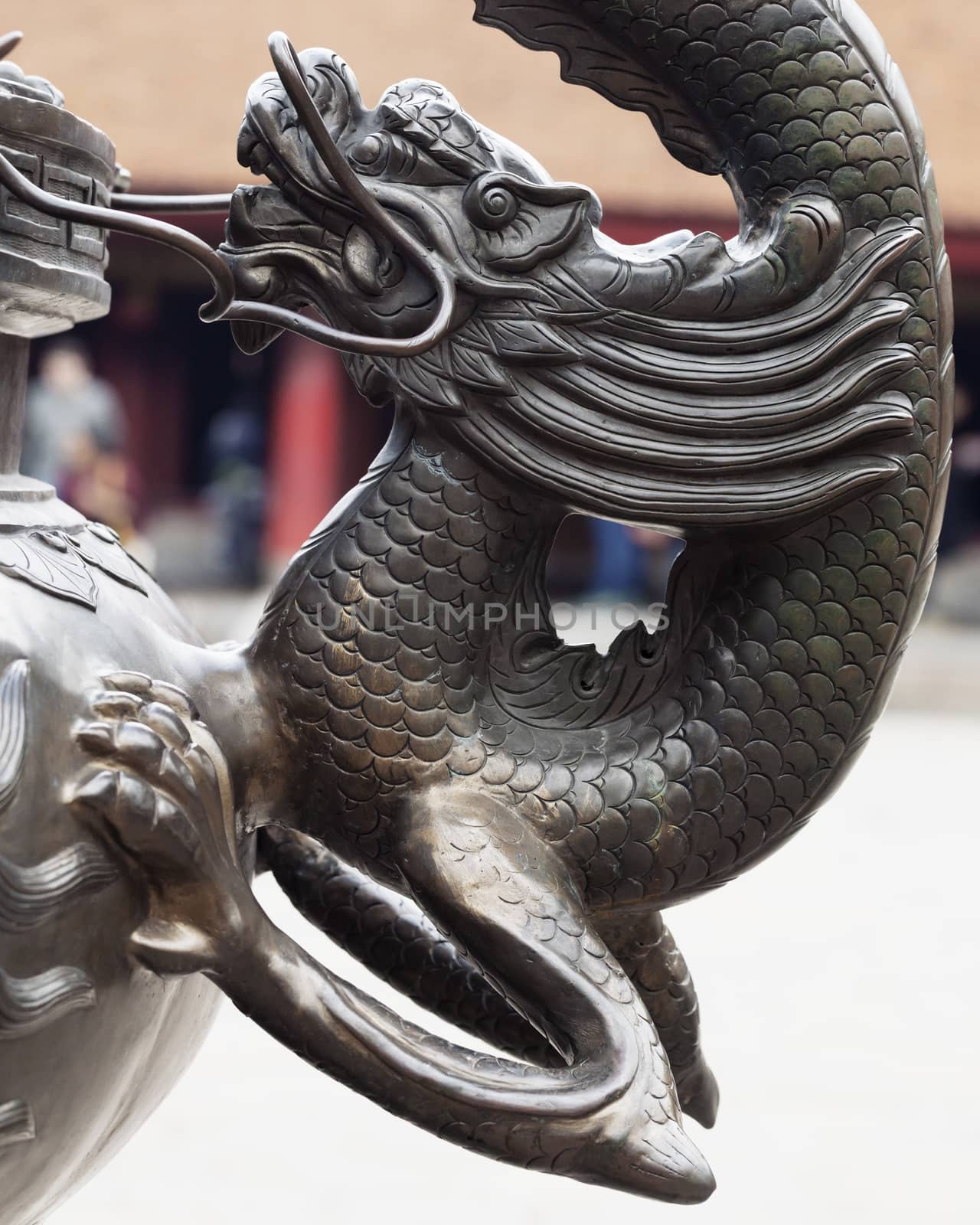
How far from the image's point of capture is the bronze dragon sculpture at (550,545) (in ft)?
3.06

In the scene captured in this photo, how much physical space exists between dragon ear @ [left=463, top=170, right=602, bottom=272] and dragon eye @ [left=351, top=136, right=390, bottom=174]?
57mm

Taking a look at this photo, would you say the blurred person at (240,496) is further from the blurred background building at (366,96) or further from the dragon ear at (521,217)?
the dragon ear at (521,217)

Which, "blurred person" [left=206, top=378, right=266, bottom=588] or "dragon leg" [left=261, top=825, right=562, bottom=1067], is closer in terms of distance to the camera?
"dragon leg" [left=261, top=825, right=562, bottom=1067]

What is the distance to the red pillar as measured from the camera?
751 centimetres

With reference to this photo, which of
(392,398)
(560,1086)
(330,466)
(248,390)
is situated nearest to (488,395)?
(392,398)

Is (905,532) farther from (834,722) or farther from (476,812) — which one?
(476,812)

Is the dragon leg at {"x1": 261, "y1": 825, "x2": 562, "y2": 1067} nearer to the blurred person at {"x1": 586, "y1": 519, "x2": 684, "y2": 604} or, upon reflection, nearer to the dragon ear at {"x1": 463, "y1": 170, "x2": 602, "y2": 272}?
the dragon ear at {"x1": 463, "y1": 170, "x2": 602, "y2": 272}

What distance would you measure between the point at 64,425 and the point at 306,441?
2149 mm

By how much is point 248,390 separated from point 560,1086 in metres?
8.62

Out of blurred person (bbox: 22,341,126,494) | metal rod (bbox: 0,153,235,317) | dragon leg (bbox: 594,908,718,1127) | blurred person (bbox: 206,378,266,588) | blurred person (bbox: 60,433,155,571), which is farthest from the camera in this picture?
blurred person (bbox: 206,378,266,588)

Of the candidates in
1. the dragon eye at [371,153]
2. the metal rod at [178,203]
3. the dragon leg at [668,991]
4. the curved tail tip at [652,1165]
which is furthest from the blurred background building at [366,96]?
the curved tail tip at [652,1165]

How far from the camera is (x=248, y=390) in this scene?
9.27 meters

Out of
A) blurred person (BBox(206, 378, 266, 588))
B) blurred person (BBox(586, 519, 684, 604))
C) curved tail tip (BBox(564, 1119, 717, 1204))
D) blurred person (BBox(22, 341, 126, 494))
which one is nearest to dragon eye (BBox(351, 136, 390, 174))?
curved tail tip (BBox(564, 1119, 717, 1204))

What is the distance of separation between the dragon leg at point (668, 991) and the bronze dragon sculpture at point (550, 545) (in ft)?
0.31
